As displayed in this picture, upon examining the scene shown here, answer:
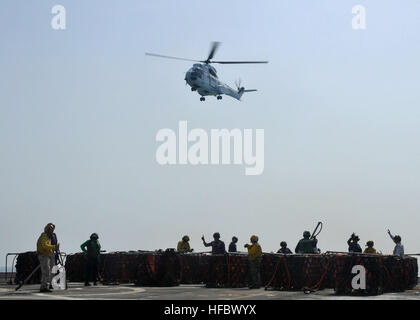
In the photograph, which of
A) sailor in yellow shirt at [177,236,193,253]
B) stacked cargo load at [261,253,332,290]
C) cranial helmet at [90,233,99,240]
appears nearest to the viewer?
stacked cargo load at [261,253,332,290]

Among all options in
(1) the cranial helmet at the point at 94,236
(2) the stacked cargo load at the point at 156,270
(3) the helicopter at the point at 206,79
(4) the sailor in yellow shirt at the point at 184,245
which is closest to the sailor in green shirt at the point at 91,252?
(1) the cranial helmet at the point at 94,236

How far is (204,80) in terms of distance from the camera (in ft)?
213

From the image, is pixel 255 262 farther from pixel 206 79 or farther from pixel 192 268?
pixel 206 79

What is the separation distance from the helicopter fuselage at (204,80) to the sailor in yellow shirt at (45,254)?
42732 mm

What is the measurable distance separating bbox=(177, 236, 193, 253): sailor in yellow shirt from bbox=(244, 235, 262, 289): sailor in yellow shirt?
15.0 ft

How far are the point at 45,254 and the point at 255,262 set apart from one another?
24.7 ft

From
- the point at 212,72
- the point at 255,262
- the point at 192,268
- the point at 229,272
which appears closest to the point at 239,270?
the point at 229,272

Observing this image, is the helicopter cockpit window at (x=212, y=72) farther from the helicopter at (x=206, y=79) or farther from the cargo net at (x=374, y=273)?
the cargo net at (x=374, y=273)

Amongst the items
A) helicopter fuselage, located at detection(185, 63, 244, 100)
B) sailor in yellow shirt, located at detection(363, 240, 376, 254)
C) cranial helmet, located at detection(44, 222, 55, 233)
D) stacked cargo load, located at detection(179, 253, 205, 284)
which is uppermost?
helicopter fuselage, located at detection(185, 63, 244, 100)

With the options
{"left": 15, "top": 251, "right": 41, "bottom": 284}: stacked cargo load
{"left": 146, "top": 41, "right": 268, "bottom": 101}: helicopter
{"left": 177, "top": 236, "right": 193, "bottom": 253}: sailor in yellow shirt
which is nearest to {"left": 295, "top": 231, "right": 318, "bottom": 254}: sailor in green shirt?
{"left": 177, "top": 236, "right": 193, "bottom": 253}: sailor in yellow shirt

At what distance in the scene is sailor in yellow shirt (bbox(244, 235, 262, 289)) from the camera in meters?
25.2

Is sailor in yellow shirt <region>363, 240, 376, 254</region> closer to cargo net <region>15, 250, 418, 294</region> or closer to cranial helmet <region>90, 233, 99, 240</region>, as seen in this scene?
cargo net <region>15, 250, 418, 294</region>

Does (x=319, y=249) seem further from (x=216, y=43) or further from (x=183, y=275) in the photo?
(x=216, y=43)
